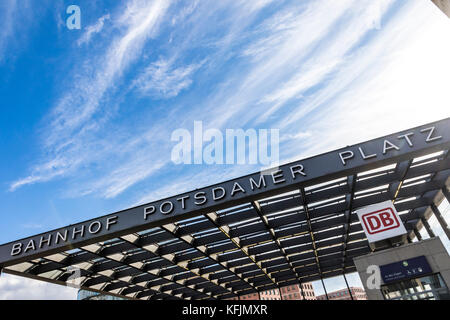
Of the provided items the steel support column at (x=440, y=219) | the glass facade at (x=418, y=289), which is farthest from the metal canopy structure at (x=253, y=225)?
the glass facade at (x=418, y=289)

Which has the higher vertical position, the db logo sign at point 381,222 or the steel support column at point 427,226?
the steel support column at point 427,226

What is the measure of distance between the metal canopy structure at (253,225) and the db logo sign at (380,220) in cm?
160

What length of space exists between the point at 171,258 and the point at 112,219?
7.23 metres

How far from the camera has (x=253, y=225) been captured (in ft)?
50.1

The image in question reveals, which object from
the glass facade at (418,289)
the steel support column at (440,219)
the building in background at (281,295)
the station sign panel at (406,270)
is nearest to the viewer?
the glass facade at (418,289)

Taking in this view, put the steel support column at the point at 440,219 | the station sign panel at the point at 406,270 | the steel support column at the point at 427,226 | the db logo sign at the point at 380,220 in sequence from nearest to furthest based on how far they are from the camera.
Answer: the station sign panel at the point at 406,270, the db logo sign at the point at 380,220, the steel support column at the point at 440,219, the steel support column at the point at 427,226

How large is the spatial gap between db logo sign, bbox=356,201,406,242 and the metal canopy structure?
1489mm

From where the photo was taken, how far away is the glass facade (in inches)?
361

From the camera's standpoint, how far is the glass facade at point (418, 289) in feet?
30.1

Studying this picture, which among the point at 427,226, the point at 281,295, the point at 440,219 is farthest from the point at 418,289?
the point at 281,295

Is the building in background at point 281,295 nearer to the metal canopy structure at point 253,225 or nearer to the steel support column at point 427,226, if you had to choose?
the metal canopy structure at point 253,225

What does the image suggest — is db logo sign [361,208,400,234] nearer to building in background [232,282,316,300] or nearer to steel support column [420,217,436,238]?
steel support column [420,217,436,238]
